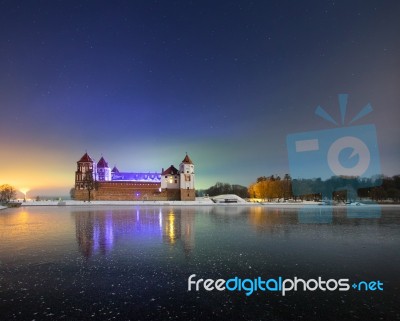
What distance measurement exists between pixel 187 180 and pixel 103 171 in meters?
31.6

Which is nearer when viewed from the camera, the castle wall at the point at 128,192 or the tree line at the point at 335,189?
the castle wall at the point at 128,192

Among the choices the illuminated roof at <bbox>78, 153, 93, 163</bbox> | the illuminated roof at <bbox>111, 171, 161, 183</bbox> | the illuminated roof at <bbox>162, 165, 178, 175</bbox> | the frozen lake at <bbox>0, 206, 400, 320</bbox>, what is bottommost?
the frozen lake at <bbox>0, 206, 400, 320</bbox>

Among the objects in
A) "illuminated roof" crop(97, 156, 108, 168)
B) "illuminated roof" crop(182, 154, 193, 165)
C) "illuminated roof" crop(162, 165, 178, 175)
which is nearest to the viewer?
"illuminated roof" crop(162, 165, 178, 175)

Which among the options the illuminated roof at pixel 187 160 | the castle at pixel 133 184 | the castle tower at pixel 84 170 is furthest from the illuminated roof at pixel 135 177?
the illuminated roof at pixel 187 160

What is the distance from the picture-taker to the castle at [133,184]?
337ft

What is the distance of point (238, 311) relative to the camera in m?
8.14

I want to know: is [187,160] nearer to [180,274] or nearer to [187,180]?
[187,180]

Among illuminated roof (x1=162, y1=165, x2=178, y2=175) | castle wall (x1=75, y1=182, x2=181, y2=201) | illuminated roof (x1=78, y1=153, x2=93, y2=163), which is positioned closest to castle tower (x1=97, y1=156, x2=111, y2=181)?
illuminated roof (x1=78, y1=153, x2=93, y2=163)

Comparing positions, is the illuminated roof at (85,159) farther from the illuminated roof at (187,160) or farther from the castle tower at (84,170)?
the illuminated roof at (187,160)

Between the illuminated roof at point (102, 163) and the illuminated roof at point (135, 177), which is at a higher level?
the illuminated roof at point (102, 163)

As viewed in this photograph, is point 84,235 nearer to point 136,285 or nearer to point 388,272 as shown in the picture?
point 136,285

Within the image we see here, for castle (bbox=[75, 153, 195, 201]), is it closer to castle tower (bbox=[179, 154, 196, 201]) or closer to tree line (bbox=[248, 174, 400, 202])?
castle tower (bbox=[179, 154, 196, 201])

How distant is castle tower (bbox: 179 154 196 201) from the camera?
10651 cm

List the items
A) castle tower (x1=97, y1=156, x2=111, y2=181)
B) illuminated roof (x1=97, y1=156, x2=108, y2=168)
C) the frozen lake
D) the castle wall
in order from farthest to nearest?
illuminated roof (x1=97, y1=156, x2=108, y2=168)
castle tower (x1=97, y1=156, x2=111, y2=181)
the castle wall
the frozen lake
